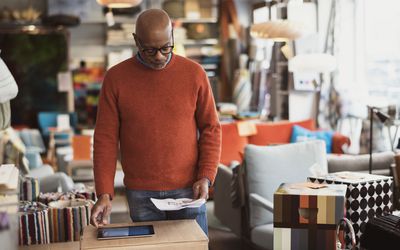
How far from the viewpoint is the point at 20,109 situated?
10.4 metres

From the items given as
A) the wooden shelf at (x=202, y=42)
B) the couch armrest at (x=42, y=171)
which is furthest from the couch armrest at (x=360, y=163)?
the wooden shelf at (x=202, y=42)

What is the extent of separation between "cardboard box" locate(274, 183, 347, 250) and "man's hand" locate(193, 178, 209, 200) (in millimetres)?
335

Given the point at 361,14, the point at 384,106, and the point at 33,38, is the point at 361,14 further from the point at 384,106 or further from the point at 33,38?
the point at 33,38

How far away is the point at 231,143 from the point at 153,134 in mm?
3990

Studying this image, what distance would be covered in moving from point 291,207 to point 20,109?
8.83 meters

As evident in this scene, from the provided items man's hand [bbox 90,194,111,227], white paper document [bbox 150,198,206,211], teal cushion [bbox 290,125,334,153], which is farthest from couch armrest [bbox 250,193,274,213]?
teal cushion [bbox 290,125,334,153]

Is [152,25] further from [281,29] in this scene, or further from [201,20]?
[201,20]

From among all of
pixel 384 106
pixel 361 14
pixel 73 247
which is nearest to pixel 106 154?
pixel 73 247

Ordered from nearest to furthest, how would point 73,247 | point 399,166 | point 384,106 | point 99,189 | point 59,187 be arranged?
point 99,189, point 73,247, point 399,166, point 59,187, point 384,106

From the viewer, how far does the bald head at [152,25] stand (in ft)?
7.82

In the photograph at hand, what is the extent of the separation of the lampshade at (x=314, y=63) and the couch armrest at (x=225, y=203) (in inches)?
64.7

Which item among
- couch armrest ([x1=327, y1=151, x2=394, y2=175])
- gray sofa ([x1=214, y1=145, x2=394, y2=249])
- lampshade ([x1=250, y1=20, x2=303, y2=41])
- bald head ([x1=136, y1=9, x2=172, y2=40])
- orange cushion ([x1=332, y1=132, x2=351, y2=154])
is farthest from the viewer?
orange cushion ([x1=332, y1=132, x2=351, y2=154])

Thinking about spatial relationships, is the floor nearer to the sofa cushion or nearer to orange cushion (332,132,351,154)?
the sofa cushion

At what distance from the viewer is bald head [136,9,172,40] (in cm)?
238
